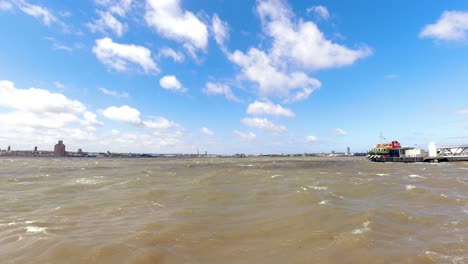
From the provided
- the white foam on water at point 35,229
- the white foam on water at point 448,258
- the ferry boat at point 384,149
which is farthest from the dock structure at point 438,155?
the white foam on water at point 35,229

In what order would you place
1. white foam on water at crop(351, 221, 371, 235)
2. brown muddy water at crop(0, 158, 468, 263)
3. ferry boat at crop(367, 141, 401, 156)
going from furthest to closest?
ferry boat at crop(367, 141, 401, 156), white foam on water at crop(351, 221, 371, 235), brown muddy water at crop(0, 158, 468, 263)

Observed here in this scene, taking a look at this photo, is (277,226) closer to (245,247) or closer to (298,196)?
(245,247)

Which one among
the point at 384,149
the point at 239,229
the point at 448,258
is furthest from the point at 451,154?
the point at 239,229

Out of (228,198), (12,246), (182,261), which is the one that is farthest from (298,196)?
(12,246)

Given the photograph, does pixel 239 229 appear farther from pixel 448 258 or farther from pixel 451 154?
pixel 451 154

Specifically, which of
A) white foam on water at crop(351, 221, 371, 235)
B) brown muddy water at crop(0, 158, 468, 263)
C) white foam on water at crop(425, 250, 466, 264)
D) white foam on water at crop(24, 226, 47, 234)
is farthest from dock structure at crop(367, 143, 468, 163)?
white foam on water at crop(24, 226, 47, 234)

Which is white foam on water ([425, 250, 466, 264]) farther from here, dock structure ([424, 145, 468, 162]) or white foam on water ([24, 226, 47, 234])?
dock structure ([424, 145, 468, 162])

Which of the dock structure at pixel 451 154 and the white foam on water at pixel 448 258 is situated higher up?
the dock structure at pixel 451 154

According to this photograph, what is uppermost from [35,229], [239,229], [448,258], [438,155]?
[438,155]

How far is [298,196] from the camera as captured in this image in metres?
20.2

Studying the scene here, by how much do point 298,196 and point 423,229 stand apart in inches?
347

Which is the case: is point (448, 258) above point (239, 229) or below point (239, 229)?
above

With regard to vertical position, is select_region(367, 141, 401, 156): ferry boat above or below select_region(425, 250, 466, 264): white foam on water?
above

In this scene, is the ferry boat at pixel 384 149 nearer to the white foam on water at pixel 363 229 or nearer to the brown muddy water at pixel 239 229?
the brown muddy water at pixel 239 229
